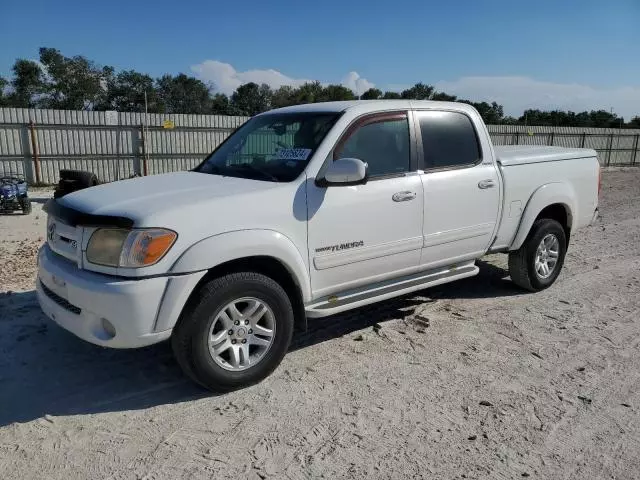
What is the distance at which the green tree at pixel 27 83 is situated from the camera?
38.4 metres

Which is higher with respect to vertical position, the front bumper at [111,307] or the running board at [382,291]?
the front bumper at [111,307]

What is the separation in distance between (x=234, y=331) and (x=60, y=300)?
45.7 inches

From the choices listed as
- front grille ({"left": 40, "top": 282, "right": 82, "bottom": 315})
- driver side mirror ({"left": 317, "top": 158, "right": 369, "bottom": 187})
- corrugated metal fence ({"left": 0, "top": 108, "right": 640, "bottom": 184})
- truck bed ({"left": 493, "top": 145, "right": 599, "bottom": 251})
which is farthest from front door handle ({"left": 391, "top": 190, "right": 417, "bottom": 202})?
corrugated metal fence ({"left": 0, "top": 108, "right": 640, "bottom": 184})

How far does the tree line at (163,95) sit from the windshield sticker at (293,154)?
28.6 metres

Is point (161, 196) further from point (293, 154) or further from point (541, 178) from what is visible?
point (541, 178)

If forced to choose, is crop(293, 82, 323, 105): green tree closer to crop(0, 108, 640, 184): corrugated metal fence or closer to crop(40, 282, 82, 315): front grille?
crop(0, 108, 640, 184): corrugated metal fence

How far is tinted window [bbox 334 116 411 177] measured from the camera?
13.5 ft

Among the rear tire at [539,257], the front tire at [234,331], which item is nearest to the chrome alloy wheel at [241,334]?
the front tire at [234,331]

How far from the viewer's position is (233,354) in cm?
355

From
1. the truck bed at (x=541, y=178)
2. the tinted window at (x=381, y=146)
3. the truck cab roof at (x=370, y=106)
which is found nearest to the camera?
the tinted window at (x=381, y=146)

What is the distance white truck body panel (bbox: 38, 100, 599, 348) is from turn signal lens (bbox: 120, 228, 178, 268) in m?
0.05

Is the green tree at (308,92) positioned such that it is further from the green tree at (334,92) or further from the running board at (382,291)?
the running board at (382,291)

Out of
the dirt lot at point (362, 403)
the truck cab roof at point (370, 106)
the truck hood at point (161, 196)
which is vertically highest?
the truck cab roof at point (370, 106)

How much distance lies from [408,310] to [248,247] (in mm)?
2306
